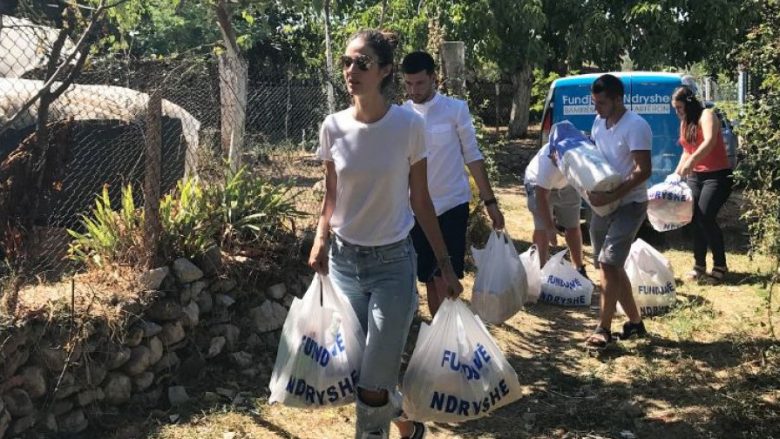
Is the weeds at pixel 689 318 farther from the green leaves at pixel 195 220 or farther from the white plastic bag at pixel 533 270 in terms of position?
the green leaves at pixel 195 220

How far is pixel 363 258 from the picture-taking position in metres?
3.01

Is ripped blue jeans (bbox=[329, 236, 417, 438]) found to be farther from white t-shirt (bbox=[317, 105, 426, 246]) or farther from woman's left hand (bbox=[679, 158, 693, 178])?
woman's left hand (bbox=[679, 158, 693, 178])

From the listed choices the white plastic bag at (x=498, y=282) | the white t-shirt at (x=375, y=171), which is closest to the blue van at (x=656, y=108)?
the white plastic bag at (x=498, y=282)

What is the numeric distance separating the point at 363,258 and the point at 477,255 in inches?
78.2

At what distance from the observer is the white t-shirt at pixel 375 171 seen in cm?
290

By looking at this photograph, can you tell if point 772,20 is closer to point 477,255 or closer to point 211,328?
point 477,255

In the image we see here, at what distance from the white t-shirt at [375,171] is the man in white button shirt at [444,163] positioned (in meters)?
1.15

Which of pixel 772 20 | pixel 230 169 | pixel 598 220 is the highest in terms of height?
pixel 772 20

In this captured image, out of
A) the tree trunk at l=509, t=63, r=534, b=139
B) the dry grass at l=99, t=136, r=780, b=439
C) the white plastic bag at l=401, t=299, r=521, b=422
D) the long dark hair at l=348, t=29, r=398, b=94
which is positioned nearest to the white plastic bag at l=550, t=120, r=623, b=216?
the dry grass at l=99, t=136, r=780, b=439

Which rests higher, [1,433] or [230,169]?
[230,169]

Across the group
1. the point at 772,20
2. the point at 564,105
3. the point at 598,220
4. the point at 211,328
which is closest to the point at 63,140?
the point at 211,328

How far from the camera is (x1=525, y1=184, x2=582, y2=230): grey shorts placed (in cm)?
618

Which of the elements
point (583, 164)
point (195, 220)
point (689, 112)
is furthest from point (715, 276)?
point (195, 220)

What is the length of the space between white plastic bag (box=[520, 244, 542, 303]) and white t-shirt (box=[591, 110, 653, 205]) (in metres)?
1.23
